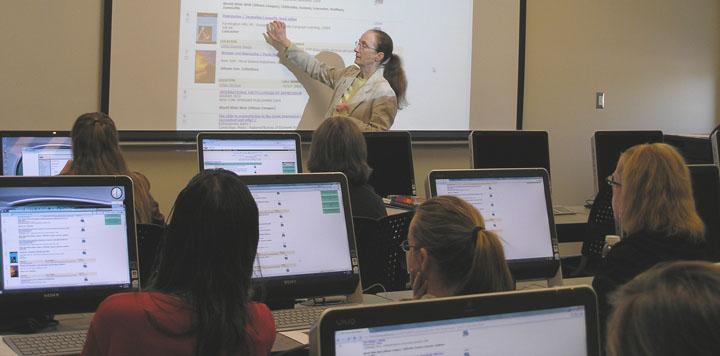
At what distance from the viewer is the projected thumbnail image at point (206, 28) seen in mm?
5734

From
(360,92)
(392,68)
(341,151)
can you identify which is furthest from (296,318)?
(392,68)

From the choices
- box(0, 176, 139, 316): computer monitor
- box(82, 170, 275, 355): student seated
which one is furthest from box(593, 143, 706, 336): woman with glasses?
box(0, 176, 139, 316): computer monitor

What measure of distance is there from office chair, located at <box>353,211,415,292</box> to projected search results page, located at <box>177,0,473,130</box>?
264cm

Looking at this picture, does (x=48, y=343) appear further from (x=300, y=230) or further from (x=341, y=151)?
(x=341, y=151)

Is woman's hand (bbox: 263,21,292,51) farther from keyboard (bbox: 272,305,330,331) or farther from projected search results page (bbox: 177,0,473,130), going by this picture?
keyboard (bbox: 272,305,330,331)

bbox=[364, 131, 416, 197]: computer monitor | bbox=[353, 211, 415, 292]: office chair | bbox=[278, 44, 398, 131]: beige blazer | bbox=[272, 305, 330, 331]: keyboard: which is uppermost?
bbox=[278, 44, 398, 131]: beige blazer

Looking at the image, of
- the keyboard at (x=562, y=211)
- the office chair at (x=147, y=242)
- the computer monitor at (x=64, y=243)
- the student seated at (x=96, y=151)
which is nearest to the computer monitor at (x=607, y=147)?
the keyboard at (x=562, y=211)

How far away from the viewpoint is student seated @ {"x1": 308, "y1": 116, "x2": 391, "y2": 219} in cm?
377

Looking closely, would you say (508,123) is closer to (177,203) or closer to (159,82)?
(159,82)

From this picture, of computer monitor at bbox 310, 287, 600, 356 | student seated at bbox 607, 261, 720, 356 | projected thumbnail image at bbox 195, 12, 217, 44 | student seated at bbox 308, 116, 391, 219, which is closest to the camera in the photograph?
student seated at bbox 607, 261, 720, 356

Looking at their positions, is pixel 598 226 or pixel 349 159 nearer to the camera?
pixel 349 159

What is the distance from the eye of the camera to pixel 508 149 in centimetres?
496

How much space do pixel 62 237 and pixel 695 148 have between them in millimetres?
4522

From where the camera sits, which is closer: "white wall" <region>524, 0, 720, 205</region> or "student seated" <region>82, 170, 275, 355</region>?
"student seated" <region>82, 170, 275, 355</region>
